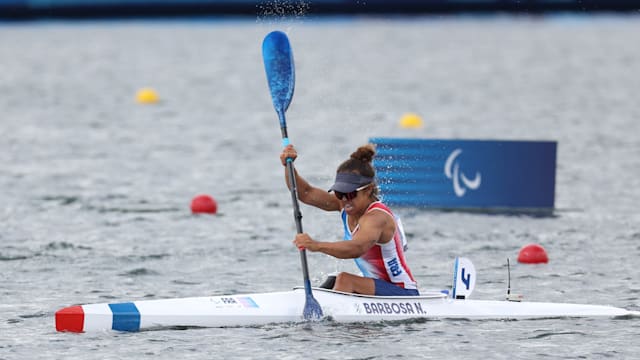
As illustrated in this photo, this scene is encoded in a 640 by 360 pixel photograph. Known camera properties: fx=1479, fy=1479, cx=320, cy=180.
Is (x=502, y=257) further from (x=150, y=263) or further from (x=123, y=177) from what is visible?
(x=123, y=177)

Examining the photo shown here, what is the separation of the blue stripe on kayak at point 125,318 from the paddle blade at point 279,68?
7.37 ft

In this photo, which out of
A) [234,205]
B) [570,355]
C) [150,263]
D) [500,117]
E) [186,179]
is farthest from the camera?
[500,117]

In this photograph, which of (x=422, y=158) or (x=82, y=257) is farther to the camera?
(x=422, y=158)

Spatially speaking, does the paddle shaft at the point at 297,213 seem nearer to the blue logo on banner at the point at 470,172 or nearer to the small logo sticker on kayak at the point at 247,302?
the small logo sticker on kayak at the point at 247,302

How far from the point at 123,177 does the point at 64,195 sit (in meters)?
1.92

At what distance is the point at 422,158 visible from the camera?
16.9 meters

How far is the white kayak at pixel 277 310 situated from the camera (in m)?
10.7

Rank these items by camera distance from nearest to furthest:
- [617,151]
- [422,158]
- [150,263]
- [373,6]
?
1. [150,263]
2. [422,158]
3. [617,151]
4. [373,6]

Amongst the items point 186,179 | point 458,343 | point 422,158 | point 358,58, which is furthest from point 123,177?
point 358,58

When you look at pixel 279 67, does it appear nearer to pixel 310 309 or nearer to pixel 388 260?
pixel 388 260

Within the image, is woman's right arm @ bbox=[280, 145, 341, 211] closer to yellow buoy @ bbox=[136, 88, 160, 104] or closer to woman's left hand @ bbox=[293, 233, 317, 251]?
woman's left hand @ bbox=[293, 233, 317, 251]

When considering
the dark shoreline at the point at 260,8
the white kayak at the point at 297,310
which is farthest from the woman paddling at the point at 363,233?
the dark shoreline at the point at 260,8

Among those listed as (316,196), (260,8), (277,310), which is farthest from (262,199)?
(260,8)

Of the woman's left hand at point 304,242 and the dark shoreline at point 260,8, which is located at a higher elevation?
the dark shoreline at point 260,8
